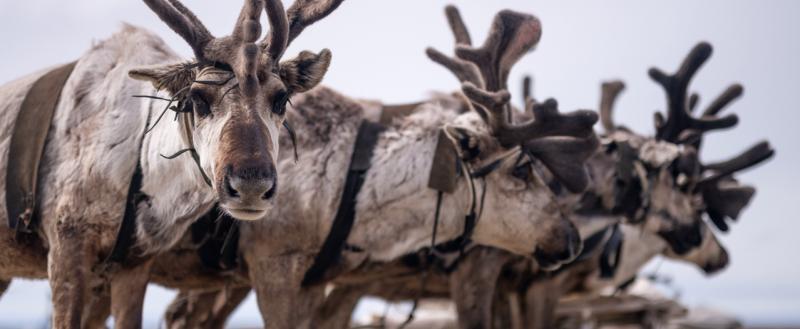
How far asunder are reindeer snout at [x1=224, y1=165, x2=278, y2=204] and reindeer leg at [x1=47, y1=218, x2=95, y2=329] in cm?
121

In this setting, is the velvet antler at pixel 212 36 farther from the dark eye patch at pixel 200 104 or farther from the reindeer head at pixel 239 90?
the dark eye patch at pixel 200 104

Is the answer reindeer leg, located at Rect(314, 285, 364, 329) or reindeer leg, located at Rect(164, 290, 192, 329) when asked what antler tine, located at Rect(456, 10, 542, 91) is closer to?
reindeer leg, located at Rect(314, 285, 364, 329)

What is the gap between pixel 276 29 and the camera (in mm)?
4668

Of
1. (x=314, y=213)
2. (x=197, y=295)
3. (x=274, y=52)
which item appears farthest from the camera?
(x=197, y=295)

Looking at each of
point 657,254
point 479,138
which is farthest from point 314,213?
point 657,254

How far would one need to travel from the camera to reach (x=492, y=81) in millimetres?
7000

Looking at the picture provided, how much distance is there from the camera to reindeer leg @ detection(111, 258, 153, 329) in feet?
16.9

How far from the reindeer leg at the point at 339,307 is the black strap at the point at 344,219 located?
89 centimetres

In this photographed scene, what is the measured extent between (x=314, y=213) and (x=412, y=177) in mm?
700

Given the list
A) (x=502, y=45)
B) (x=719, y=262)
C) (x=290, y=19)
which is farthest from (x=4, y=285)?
(x=719, y=262)

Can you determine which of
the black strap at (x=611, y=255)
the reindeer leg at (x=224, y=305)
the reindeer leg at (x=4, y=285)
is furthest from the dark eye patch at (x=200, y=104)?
the black strap at (x=611, y=255)

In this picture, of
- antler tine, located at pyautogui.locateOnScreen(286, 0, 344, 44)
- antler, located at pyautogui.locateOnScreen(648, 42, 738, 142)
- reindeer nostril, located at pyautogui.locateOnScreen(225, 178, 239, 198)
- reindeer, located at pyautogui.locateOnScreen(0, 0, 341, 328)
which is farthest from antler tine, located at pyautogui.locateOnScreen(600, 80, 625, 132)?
reindeer nostril, located at pyautogui.locateOnScreen(225, 178, 239, 198)

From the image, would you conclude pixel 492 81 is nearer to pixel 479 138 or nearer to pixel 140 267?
pixel 479 138

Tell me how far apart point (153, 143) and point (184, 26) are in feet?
2.38
